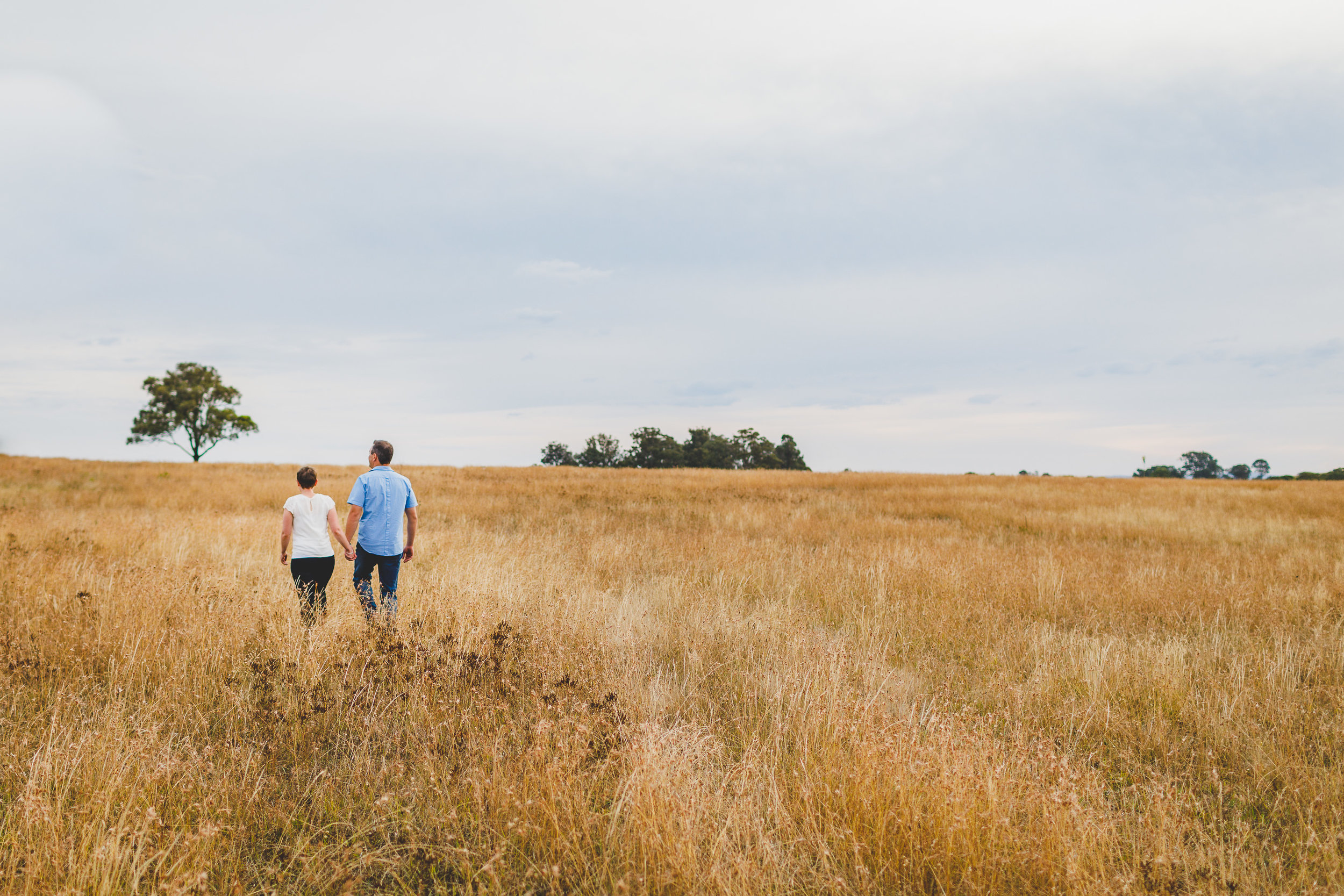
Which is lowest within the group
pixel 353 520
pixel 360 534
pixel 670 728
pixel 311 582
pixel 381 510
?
pixel 670 728

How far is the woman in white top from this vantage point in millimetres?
6176

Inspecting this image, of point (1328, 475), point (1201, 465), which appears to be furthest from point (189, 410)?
point (1201, 465)

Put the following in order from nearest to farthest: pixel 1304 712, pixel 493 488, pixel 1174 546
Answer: pixel 1304 712
pixel 1174 546
pixel 493 488

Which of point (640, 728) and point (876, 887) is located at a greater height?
point (640, 728)

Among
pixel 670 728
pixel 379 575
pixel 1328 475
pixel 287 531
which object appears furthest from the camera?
pixel 1328 475

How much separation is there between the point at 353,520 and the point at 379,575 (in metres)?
0.63

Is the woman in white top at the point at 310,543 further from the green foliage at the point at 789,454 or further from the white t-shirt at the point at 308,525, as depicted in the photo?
the green foliage at the point at 789,454

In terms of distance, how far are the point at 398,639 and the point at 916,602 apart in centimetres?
596

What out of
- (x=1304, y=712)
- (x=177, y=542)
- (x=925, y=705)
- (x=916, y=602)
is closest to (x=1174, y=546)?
(x=916, y=602)

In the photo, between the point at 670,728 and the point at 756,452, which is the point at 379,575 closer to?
the point at 670,728

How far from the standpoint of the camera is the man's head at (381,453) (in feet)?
21.0

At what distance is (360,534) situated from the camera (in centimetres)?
616

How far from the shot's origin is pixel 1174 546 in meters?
13.2

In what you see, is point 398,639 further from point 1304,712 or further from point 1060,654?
point 1304,712
